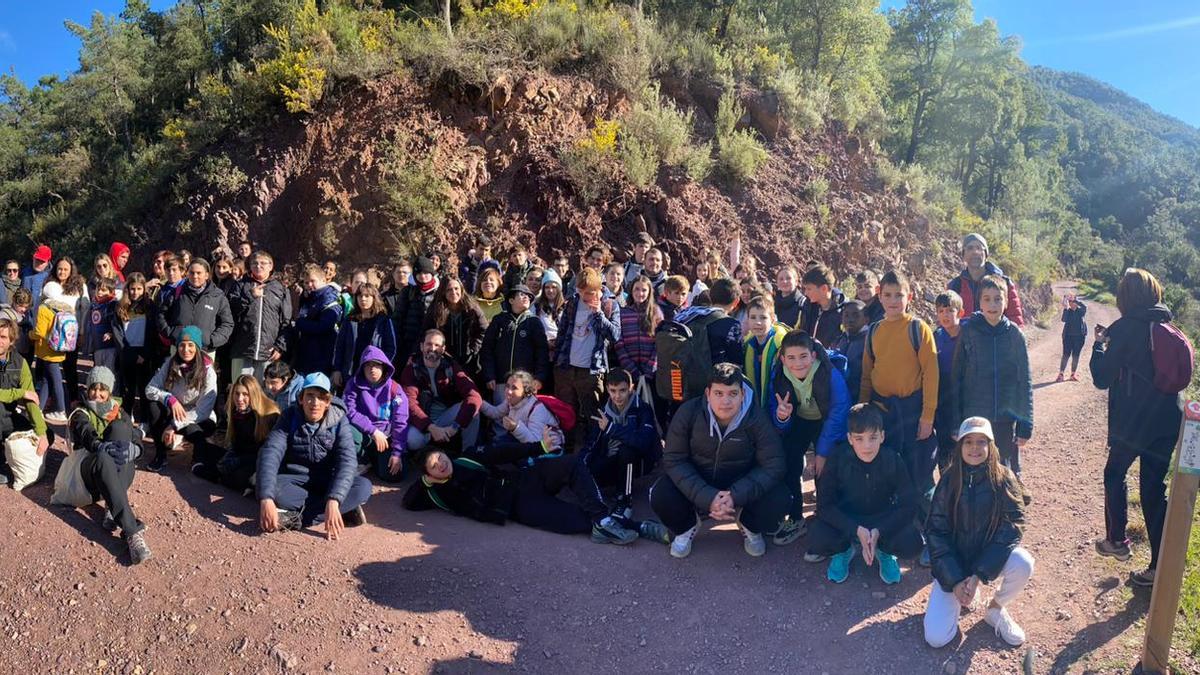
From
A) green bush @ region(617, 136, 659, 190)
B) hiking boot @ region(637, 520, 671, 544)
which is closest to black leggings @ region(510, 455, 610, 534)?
hiking boot @ region(637, 520, 671, 544)

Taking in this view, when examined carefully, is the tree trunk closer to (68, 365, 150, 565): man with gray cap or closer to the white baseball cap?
the white baseball cap

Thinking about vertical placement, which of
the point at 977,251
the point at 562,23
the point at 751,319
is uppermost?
the point at 562,23

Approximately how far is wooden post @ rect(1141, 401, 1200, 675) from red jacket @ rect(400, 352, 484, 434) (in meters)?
4.97

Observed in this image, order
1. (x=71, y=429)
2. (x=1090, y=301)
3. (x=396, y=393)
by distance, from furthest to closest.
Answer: (x=1090, y=301) < (x=396, y=393) < (x=71, y=429)

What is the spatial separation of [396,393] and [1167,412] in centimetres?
583

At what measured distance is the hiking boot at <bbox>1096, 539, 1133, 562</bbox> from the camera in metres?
4.75

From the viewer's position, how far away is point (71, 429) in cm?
519

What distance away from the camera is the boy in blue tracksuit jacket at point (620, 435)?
5.59 m

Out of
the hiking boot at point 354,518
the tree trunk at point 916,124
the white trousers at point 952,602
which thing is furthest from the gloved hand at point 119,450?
the tree trunk at point 916,124

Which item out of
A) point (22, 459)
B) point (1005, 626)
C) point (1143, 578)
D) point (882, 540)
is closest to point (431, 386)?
point (22, 459)

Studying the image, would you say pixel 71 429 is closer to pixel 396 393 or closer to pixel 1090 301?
pixel 396 393

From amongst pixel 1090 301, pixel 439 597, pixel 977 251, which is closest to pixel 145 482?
pixel 439 597

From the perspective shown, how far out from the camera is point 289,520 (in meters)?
5.06

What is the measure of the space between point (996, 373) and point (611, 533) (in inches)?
120
